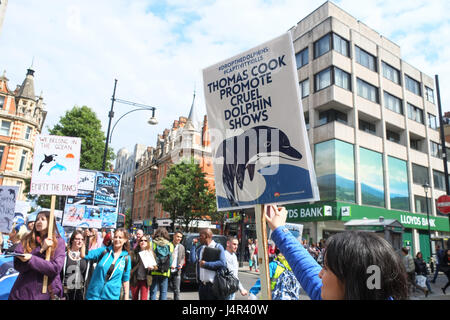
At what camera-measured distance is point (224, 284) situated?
5.62 m

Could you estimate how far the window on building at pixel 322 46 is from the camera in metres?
26.6

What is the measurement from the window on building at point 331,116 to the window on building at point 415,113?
9.93 metres

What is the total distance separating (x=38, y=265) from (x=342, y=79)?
2738 centimetres

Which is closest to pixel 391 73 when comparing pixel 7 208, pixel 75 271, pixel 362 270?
pixel 7 208

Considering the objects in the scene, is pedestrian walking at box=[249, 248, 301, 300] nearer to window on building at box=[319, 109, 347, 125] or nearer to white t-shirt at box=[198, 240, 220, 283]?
white t-shirt at box=[198, 240, 220, 283]

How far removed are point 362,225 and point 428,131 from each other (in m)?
22.8

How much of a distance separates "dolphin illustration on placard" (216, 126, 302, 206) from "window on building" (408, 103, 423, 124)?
35046 mm

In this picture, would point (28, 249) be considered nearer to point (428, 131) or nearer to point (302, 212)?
point (302, 212)

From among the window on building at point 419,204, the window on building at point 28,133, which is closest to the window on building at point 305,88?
the window on building at point 419,204

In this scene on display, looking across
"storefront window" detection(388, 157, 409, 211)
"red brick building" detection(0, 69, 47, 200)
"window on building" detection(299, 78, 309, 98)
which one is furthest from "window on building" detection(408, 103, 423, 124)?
"red brick building" detection(0, 69, 47, 200)

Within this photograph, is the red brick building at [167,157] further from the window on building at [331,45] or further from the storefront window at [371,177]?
the window on building at [331,45]

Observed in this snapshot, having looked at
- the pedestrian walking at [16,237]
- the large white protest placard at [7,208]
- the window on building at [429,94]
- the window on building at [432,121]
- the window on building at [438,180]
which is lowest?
the pedestrian walking at [16,237]

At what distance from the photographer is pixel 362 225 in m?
17.3
